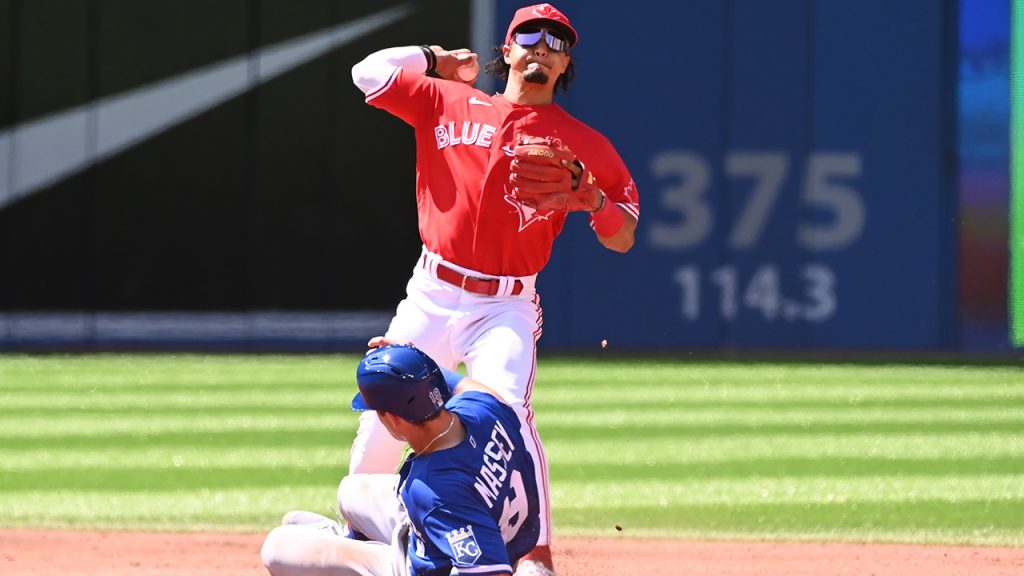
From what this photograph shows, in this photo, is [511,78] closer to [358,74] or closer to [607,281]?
[358,74]

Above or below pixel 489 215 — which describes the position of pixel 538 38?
above

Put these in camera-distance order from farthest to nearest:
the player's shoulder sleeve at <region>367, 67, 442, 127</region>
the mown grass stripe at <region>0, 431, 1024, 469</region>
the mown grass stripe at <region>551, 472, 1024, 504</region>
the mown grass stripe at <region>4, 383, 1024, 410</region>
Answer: the mown grass stripe at <region>4, 383, 1024, 410</region> → the mown grass stripe at <region>0, 431, 1024, 469</region> → the mown grass stripe at <region>551, 472, 1024, 504</region> → the player's shoulder sleeve at <region>367, 67, 442, 127</region>

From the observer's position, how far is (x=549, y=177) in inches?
201

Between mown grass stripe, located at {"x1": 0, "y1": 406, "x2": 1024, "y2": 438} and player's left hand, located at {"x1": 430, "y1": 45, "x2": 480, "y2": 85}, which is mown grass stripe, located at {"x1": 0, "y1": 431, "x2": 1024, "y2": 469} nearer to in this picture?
mown grass stripe, located at {"x1": 0, "y1": 406, "x2": 1024, "y2": 438}

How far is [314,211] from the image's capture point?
16547 millimetres

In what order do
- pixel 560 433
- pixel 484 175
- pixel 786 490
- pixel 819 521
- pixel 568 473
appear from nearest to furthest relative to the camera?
pixel 484 175 < pixel 819 521 < pixel 786 490 < pixel 568 473 < pixel 560 433

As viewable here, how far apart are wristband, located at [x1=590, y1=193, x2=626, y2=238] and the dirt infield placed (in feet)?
4.87

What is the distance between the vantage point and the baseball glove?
510 centimetres

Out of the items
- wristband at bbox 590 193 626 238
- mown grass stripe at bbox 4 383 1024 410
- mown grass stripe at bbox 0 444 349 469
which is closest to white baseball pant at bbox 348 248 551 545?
wristband at bbox 590 193 626 238

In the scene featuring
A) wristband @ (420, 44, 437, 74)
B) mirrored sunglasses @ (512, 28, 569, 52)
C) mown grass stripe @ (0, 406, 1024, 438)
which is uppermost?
mirrored sunglasses @ (512, 28, 569, 52)

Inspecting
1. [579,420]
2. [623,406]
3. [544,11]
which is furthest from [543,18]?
[623,406]

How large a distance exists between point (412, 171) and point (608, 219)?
36.8ft

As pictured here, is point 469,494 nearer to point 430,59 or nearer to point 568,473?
point 430,59

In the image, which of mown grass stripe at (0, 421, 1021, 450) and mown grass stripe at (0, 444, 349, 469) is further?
mown grass stripe at (0, 421, 1021, 450)
